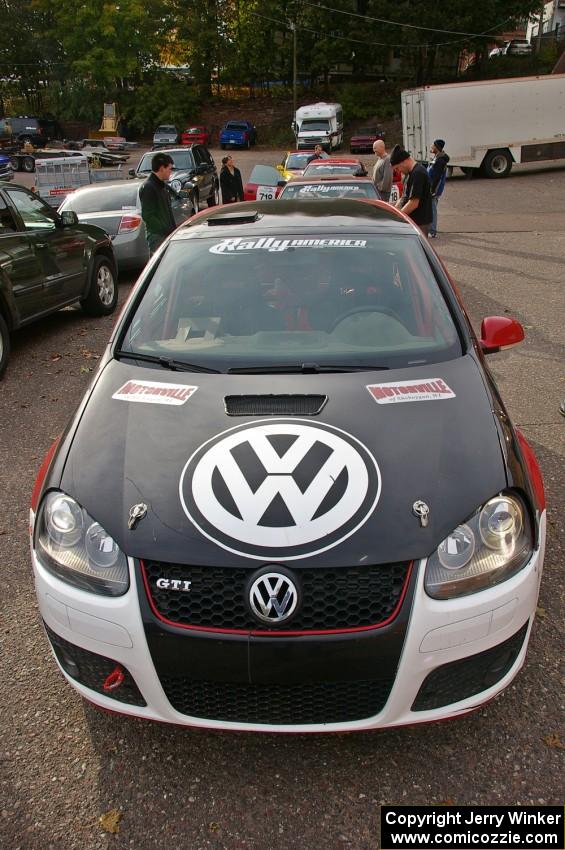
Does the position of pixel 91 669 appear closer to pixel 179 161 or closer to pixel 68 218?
pixel 68 218

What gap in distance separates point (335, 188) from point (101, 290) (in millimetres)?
3473

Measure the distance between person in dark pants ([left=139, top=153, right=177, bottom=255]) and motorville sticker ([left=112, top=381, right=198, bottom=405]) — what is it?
5314mm

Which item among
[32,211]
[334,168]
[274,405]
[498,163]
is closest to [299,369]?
[274,405]

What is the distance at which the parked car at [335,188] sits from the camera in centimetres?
890

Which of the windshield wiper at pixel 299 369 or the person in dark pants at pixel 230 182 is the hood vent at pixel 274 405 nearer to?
the windshield wiper at pixel 299 369

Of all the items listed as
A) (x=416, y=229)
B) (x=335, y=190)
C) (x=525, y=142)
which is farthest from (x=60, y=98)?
(x=416, y=229)

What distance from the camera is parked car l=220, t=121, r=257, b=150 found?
1677 inches

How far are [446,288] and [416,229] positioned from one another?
593 mm

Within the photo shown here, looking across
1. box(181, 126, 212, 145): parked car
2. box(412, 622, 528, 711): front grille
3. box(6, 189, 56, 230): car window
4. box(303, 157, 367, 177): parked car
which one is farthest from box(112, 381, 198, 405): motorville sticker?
box(181, 126, 212, 145): parked car

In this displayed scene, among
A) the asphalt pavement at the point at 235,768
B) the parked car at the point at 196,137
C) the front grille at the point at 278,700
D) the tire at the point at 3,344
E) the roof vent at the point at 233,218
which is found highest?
the parked car at the point at 196,137

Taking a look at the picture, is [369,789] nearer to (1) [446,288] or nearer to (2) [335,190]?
(1) [446,288]

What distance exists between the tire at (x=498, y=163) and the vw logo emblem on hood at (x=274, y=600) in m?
25.1

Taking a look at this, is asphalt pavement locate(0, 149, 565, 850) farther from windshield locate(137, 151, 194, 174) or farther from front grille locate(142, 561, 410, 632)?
windshield locate(137, 151, 194, 174)

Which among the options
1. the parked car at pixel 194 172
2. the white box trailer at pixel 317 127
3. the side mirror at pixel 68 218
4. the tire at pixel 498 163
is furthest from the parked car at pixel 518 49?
the side mirror at pixel 68 218
